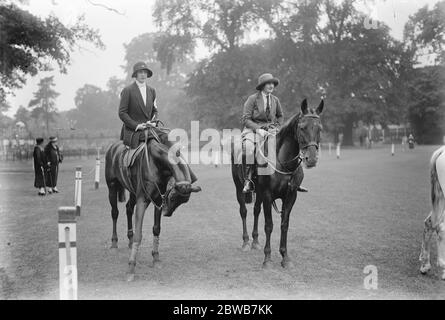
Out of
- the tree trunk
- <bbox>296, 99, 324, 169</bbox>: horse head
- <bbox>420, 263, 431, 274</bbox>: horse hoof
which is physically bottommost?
<bbox>420, 263, 431, 274</bbox>: horse hoof

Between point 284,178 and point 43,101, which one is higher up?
point 43,101

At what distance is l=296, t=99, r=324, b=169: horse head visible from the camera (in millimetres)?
6719

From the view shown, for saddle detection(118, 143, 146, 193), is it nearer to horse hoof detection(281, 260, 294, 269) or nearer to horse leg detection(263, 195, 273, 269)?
horse leg detection(263, 195, 273, 269)

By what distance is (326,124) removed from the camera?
156 feet

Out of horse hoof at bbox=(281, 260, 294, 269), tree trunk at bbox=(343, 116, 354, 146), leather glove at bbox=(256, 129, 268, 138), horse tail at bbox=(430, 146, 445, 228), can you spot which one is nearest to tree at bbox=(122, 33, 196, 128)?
tree trunk at bbox=(343, 116, 354, 146)

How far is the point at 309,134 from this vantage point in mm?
6801

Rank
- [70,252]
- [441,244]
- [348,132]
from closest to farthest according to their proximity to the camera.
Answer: [70,252] < [441,244] < [348,132]

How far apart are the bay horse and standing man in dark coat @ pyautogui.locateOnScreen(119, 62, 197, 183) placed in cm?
441

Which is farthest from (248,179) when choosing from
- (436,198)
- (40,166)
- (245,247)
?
(40,166)

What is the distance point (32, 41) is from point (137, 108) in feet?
35.7

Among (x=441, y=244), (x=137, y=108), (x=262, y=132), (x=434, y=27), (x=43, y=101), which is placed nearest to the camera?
(x=441, y=244)

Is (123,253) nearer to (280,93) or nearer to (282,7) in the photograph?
(280,93)

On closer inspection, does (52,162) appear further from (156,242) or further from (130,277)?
(130,277)

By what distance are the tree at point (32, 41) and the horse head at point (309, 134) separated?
12.2 metres
